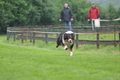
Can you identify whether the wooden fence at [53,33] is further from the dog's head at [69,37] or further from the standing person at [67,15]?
the dog's head at [69,37]

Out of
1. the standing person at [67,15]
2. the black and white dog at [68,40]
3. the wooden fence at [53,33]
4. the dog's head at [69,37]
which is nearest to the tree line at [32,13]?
the wooden fence at [53,33]

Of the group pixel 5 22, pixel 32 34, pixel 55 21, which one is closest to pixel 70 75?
pixel 32 34

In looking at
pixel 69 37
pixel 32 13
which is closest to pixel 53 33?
pixel 69 37

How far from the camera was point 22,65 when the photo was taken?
10625 mm

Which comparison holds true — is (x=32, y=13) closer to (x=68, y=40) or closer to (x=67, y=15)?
(x=67, y=15)

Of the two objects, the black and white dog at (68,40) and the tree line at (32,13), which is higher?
the tree line at (32,13)

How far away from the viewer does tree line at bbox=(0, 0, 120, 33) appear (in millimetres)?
46231

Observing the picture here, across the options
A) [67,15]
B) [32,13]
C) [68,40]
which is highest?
[32,13]

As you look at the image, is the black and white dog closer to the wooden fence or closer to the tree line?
the wooden fence

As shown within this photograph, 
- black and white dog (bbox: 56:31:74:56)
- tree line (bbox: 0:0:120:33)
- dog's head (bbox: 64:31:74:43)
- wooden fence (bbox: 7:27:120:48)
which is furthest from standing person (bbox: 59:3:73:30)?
tree line (bbox: 0:0:120:33)

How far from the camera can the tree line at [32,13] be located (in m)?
46.2

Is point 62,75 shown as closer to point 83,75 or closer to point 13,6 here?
point 83,75

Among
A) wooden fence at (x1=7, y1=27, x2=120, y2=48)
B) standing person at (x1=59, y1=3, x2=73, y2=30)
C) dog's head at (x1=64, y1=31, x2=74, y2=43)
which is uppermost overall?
standing person at (x1=59, y1=3, x2=73, y2=30)

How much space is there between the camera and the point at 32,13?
5125cm
